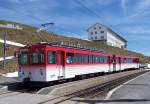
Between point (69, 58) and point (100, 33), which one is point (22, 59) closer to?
point (69, 58)

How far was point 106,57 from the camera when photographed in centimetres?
4022

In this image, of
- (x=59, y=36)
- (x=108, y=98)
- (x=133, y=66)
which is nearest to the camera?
(x=108, y=98)

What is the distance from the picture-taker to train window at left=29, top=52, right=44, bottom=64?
22.9 m

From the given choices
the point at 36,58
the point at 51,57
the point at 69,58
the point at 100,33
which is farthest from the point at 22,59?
the point at 100,33

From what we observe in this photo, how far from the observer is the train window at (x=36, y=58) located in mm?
22903

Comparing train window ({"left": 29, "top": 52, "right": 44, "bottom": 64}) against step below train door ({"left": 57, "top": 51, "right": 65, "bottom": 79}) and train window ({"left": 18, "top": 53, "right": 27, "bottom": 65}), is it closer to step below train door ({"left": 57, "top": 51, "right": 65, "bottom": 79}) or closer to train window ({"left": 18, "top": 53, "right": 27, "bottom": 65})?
train window ({"left": 18, "top": 53, "right": 27, "bottom": 65})

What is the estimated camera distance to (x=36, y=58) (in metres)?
23.3

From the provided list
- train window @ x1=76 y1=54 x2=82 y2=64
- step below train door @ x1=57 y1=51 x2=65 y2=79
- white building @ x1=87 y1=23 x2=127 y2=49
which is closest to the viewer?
step below train door @ x1=57 y1=51 x2=65 y2=79

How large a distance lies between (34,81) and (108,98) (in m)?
6.37

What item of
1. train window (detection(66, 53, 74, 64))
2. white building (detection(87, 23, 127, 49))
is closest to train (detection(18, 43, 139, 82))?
train window (detection(66, 53, 74, 64))

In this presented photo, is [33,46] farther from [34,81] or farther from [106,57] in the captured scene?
[106,57]

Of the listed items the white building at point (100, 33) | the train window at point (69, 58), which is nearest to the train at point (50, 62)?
the train window at point (69, 58)

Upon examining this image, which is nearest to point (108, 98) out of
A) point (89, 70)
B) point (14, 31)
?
point (89, 70)

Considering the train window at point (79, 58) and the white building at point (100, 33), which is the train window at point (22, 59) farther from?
the white building at point (100, 33)
